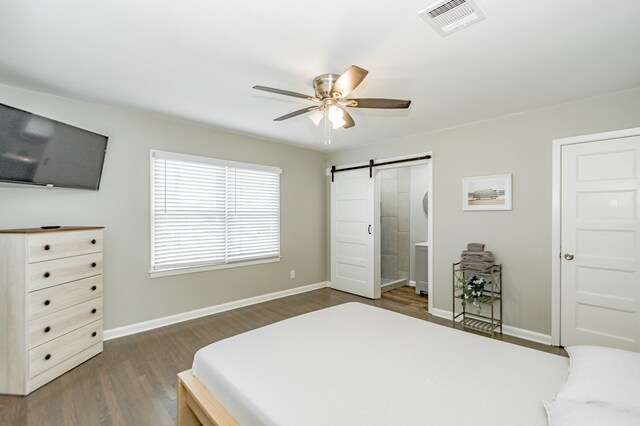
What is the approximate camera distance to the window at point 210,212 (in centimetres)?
359

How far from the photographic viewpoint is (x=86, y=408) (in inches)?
82.2

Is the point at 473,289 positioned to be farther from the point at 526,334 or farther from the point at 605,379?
the point at 605,379

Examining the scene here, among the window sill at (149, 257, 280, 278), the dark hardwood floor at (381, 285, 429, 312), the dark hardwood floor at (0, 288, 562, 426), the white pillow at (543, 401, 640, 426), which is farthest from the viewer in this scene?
the dark hardwood floor at (381, 285, 429, 312)

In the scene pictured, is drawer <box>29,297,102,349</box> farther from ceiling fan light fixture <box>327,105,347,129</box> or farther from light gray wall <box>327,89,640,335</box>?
light gray wall <box>327,89,640,335</box>

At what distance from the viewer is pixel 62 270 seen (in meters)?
2.55

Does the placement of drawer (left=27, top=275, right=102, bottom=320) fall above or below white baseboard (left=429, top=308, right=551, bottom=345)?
above

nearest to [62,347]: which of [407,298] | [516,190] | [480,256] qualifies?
[480,256]

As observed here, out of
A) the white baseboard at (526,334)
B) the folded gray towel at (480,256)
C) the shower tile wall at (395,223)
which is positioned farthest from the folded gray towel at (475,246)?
the shower tile wall at (395,223)

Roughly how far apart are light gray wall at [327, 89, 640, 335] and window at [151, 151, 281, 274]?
8.01 feet

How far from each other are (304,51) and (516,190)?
2791 millimetres

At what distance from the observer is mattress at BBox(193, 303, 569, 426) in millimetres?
1209

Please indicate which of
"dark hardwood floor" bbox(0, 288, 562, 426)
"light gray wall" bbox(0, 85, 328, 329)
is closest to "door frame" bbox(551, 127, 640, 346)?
"dark hardwood floor" bbox(0, 288, 562, 426)

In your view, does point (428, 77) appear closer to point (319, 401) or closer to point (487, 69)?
point (487, 69)

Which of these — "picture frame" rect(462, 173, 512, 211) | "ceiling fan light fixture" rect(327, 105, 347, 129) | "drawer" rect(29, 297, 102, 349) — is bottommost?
"drawer" rect(29, 297, 102, 349)
